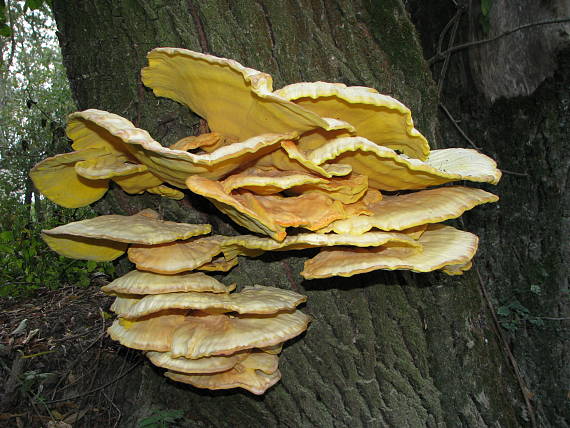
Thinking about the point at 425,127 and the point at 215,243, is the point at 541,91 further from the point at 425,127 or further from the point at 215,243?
the point at 215,243

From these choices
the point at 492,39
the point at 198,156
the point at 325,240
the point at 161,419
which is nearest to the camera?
the point at 198,156

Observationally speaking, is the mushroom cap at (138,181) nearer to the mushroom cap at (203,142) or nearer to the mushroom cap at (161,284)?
the mushroom cap at (203,142)

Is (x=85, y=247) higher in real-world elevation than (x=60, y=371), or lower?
higher

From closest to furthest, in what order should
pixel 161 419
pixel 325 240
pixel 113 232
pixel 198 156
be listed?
pixel 198 156 < pixel 325 240 < pixel 113 232 < pixel 161 419

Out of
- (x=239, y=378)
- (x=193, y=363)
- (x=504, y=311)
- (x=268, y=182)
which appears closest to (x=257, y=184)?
(x=268, y=182)

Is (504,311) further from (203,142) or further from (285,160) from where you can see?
(203,142)

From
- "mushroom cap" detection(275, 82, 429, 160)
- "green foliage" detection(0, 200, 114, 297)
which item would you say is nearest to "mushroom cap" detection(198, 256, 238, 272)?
"mushroom cap" detection(275, 82, 429, 160)

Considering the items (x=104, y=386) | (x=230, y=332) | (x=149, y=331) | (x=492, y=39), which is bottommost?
(x=104, y=386)

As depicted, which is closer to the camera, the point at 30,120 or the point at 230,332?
the point at 230,332
